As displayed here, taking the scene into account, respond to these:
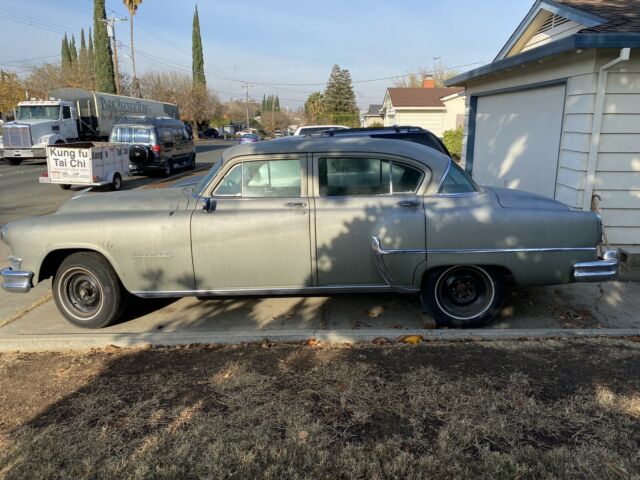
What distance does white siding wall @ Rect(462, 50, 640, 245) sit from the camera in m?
6.15

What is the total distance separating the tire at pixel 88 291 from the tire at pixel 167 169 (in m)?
15.5

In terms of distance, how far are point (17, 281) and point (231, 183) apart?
6.89ft

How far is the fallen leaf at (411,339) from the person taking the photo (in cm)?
412

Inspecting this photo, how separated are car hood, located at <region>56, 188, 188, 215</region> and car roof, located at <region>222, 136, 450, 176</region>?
0.60m

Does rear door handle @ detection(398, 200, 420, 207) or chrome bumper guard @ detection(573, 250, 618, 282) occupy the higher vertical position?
rear door handle @ detection(398, 200, 420, 207)

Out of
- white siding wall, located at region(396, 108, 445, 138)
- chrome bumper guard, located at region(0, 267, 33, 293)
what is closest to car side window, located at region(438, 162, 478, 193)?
chrome bumper guard, located at region(0, 267, 33, 293)

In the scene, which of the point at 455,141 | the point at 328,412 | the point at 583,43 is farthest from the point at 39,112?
the point at 328,412

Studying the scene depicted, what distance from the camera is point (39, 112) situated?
23297 mm

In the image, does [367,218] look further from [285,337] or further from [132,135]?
[132,135]

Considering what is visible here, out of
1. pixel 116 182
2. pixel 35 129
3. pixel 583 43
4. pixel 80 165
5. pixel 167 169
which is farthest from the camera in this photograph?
pixel 35 129

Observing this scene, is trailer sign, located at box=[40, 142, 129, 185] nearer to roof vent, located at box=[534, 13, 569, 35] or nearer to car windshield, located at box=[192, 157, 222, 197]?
car windshield, located at box=[192, 157, 222, 197]

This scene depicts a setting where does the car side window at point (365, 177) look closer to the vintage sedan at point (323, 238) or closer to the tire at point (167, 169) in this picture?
the vintage sedan at point (323, 238)

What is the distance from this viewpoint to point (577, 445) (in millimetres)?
2787

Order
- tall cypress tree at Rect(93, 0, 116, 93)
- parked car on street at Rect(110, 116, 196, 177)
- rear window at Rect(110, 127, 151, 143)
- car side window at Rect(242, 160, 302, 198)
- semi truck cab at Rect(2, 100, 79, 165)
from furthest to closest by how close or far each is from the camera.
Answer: tall cypress tree at Rect(93, 0, 116, 93) → semi truck cab at Rect(2, 100, 79, 165) → rear window at Rect(110, 127, 151, 143) → parked car on street at Rect(110, 116, 196, 177) → car side window at Rect(242, 160, 302, 198)
